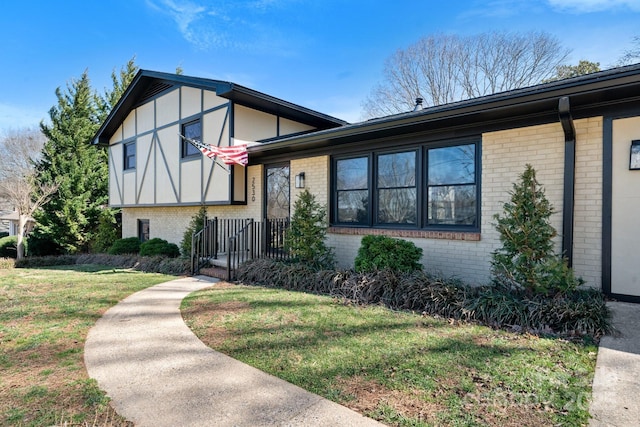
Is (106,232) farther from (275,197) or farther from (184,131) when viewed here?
(275,197)

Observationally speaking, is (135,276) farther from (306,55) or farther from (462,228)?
(306,55)

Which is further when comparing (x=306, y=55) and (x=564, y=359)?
(x=306, y=55)

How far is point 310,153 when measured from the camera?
871 centimetres

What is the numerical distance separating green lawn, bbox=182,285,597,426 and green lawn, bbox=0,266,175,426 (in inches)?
49.4

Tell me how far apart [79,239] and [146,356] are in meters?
17.4

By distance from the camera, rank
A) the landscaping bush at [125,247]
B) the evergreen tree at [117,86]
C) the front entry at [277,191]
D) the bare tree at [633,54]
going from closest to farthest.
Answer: the front entry at [277,191], the landscaping bush at [125,247], the bare tree at [633,54], the evergreen tree at [117,86]

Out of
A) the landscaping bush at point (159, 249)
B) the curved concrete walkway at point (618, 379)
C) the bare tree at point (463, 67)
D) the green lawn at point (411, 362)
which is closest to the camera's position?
the curved concrete walkway at point (618, 379)

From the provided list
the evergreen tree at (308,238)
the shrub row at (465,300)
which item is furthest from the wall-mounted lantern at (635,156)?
the evergreen tree at (308,238)

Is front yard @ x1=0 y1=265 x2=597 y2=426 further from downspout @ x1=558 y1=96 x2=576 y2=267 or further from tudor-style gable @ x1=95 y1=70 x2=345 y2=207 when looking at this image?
tudor-style gable @ x1=95 y1=70 x2=345 y2=207

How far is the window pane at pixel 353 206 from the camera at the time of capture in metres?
7.89

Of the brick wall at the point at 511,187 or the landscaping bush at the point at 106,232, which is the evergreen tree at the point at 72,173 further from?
the brick wall at the point at 511,187

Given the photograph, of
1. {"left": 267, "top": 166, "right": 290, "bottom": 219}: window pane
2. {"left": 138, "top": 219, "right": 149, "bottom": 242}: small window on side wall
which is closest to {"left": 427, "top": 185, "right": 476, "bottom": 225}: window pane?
{"left": 267, "top": 166, "right": 290, "bottom": 219}: window pane

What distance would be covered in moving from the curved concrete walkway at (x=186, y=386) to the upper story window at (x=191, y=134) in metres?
7.96

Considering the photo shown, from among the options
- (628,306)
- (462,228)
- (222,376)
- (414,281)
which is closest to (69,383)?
(222,376)
